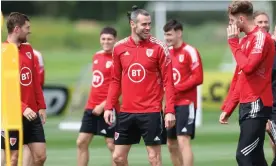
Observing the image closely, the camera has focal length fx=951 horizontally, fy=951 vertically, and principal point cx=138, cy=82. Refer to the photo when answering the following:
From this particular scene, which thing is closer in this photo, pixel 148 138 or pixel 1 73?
pixel 1 73

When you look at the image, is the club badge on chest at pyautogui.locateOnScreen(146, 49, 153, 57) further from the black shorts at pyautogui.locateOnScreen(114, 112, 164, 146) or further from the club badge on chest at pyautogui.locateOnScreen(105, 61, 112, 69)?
the club badge on chest at pyautogui.locateOnScreen(105, 61, 112, 69)

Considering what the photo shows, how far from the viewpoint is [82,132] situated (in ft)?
45.7

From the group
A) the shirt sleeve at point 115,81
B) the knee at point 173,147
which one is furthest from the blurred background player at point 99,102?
the shirt sleeve at point 115,81

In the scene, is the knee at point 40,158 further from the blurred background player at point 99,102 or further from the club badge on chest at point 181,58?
the club badge on chest at point 181,58

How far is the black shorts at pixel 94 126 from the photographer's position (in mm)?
13945

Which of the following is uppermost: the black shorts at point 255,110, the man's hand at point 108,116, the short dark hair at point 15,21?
the short dark hair at point 15,21

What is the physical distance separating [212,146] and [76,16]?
47.0 metres

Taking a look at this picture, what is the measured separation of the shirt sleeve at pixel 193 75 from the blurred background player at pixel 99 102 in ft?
3.46

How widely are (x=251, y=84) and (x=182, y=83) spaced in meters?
3.39

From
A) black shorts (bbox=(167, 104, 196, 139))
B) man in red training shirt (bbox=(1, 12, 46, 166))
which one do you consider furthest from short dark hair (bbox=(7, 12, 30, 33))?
black shorts (bbox=(167, 104, 196, 139))

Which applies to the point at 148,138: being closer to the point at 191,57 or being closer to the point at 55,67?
the point at 191,57

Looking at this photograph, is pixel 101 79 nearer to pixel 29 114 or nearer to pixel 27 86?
pixel 27 86

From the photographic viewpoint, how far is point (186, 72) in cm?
1353

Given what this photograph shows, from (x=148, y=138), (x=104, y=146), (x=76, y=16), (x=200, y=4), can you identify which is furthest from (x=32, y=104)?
(x=76, y=16)
